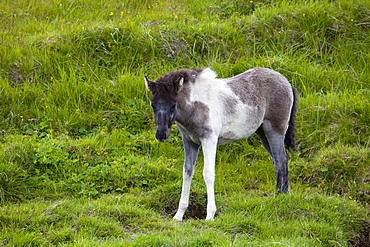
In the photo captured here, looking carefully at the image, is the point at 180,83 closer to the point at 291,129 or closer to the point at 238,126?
the point at 238,126

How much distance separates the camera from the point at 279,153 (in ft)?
24.9

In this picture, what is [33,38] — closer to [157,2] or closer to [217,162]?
[157,2]

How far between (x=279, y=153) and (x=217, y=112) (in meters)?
1.35

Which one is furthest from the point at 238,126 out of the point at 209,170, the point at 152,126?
the point at 152,126

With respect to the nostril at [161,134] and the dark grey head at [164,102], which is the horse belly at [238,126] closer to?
the dark grey head at [164,102]

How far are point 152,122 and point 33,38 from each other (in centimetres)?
350

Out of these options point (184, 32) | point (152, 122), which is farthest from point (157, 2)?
point (152, 122)

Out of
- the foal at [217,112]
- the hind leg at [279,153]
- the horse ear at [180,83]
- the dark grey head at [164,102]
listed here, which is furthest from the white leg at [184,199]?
the hind leg at [279,153]

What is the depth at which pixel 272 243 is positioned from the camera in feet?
18.6

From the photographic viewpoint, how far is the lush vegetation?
6332mm

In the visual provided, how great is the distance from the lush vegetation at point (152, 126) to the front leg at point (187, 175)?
182 mm

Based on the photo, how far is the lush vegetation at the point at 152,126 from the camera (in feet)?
20.8

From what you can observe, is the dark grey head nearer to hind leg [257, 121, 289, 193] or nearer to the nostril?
the nostril

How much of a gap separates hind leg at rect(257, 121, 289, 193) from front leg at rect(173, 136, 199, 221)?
1.23 m
